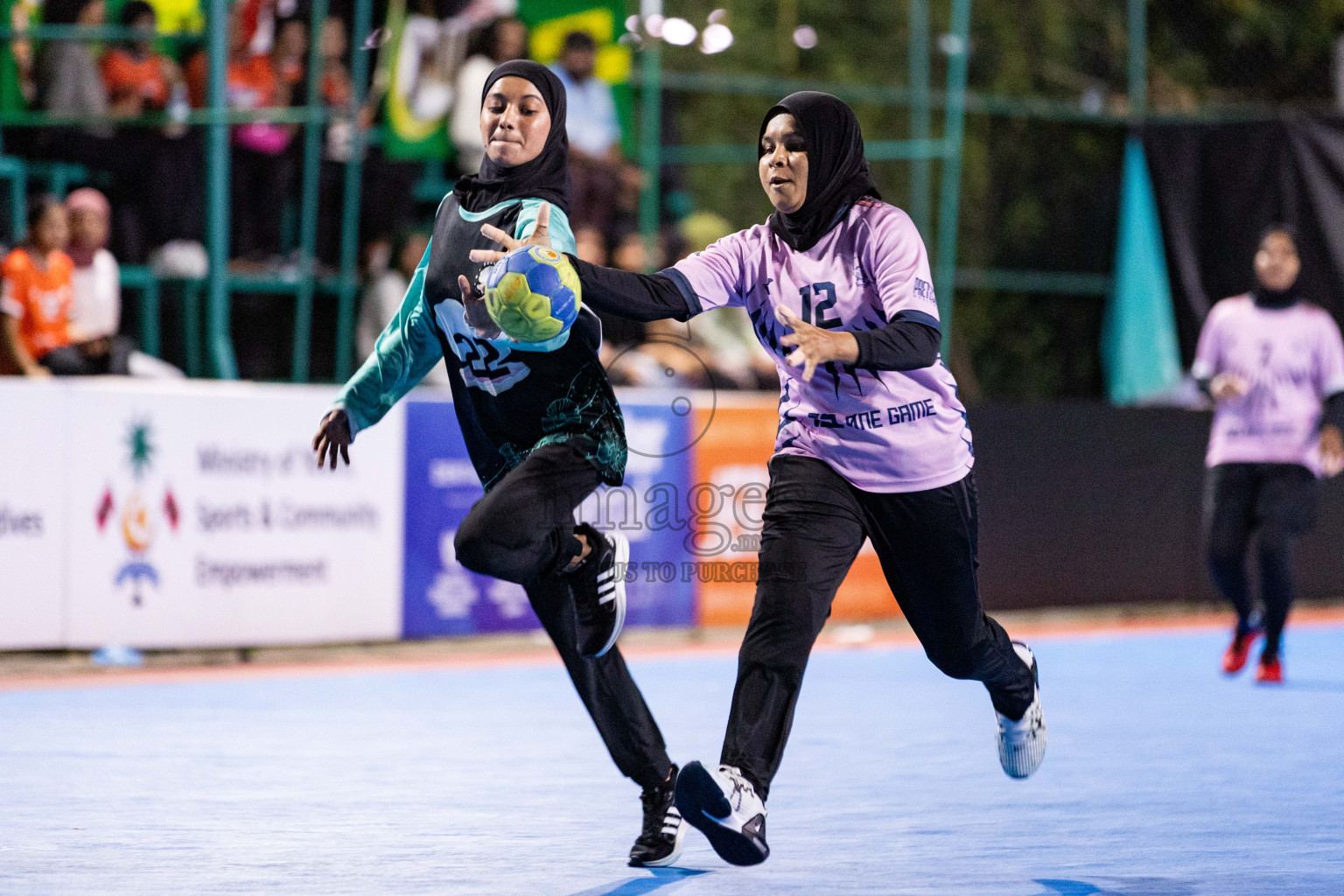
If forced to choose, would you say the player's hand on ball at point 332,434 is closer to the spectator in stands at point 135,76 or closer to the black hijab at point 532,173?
the black hijab at point 532,173

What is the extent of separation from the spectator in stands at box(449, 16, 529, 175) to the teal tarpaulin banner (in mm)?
6404

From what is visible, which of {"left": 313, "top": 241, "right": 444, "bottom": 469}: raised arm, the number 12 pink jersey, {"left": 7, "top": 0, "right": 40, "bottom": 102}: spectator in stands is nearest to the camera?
the number 12 pink jersey

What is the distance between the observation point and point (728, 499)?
12102 millimetres

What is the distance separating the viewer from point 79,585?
978cm

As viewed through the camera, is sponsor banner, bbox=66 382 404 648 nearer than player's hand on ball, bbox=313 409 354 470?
No

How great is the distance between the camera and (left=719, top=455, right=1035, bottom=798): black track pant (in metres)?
4.76

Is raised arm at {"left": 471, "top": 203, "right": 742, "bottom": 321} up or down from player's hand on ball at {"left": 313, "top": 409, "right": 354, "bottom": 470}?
up

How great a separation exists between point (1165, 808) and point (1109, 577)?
8.08 meters

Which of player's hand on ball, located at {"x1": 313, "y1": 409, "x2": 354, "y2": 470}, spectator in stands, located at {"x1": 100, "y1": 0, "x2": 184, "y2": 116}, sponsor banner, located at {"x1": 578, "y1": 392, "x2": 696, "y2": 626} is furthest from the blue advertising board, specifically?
player's hand on ball, located at {"x1": 313, "y1": 409, "x2": 354, "y2": 470}

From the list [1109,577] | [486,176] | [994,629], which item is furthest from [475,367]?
[1109,577]

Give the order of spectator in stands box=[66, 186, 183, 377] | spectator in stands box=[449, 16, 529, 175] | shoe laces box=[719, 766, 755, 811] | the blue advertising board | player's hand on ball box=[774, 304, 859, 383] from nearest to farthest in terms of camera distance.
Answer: player's hand on ball box=[774, 304, 859, 383] → shoe laces box=[719, 766, 755, 811] → spectator in stands box=[66, 186, 183, 377] → the blue advertising board → spectator in stands box=[449, 16, 529, 175]

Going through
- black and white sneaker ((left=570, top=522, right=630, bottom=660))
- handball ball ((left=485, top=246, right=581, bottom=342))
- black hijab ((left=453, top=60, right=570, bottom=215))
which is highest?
black hijab ((left=453, top=60, right=570, bottom=215))

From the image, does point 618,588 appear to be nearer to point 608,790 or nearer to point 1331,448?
point 608,790

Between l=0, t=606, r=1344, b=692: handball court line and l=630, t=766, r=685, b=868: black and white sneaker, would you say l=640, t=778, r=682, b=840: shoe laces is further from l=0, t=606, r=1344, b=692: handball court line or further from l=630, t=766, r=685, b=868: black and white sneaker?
l=0, t=606, r=1344, b=692: handball court line
